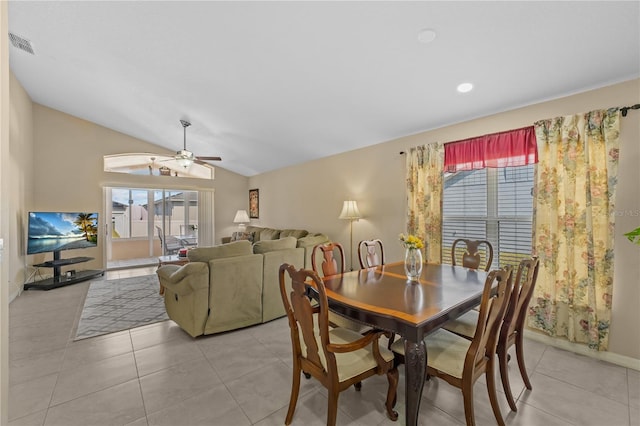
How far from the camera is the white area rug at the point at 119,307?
3.17m

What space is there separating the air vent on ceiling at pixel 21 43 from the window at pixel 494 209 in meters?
5.46

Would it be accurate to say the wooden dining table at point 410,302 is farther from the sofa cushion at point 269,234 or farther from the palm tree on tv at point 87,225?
the palm tree on tv at point 87,225

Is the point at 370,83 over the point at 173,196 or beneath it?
over

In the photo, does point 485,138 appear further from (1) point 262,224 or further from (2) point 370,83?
(1) point 262,224

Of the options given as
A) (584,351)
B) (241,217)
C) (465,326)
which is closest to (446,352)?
(465,326)

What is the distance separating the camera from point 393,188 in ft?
13.5

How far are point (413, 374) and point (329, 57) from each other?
8.70 feet

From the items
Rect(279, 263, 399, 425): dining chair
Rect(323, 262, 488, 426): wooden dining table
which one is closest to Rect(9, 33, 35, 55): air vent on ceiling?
Rect(279, 263, 399, 425): dining chair

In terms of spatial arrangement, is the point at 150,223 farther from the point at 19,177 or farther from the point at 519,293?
the point at 519,293

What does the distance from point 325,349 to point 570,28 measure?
2.74m

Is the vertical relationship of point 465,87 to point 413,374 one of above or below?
above

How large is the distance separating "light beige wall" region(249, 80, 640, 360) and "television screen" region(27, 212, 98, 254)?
145 inches

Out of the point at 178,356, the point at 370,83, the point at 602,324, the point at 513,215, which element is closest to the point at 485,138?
the point at 513,215

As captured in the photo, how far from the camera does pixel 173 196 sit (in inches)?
292
